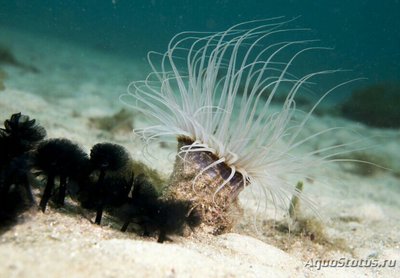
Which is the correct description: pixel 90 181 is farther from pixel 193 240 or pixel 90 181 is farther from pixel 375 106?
pixel 375 106

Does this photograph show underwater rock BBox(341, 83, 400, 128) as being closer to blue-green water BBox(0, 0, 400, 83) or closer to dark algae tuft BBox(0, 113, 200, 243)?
dark algae tuft BBox(0, 113, 200, 243)

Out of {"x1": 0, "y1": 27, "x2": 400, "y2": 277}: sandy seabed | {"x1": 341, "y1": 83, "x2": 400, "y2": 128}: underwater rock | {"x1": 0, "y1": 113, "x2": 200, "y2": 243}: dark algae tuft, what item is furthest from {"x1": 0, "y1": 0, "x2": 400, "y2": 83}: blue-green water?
{"x1": 0, "y1": 113, "x2": 200, "y2": 243}: dark algae tuft

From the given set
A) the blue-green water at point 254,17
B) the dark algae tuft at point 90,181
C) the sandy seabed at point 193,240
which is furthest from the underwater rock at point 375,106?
the blue-green water at point 254,17

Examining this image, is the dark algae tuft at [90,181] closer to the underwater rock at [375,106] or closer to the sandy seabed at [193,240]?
the sandy seabed at [193,240]

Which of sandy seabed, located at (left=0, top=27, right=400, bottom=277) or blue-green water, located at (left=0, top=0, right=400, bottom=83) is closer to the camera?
sandy seabed, located at (left=0, top=27, right=400, bottom=277)

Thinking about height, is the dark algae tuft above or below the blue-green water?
below

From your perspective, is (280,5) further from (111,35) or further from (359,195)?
(359,195)
